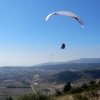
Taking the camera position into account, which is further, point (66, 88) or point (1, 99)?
point (1, 99)

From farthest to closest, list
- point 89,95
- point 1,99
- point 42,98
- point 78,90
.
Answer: point 1,99 → point 78,90 → point 42,98 → point 89,95

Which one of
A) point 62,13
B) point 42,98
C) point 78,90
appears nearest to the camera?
point 62,13

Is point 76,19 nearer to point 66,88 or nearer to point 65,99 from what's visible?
point 65,99

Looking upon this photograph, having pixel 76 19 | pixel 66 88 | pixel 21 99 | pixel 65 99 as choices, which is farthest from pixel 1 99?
pixel 76 19

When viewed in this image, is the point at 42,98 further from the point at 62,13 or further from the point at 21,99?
the point at 62,13

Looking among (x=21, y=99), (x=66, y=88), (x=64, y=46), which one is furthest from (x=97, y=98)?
(x=66, y=88)

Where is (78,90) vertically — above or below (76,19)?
below

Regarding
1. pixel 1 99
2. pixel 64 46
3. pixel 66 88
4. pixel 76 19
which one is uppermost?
pixel 76 19

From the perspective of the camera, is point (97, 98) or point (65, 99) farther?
point (65, 99)

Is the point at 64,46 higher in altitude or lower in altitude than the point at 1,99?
higher
